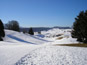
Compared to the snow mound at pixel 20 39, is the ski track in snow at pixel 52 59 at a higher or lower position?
higher

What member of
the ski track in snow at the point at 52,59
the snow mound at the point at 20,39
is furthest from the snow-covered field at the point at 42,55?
the snow mound at the point at 20,39

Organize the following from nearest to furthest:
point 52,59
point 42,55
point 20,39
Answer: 1. point 52,59
2. point 42,55
3. point 20,39

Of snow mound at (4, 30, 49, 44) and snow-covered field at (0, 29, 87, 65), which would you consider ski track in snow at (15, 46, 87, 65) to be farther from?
snow mound at (4, 30, 49, 44)

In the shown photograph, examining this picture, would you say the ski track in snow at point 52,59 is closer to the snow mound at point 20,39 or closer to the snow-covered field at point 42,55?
the snow-covered field at point 42,55

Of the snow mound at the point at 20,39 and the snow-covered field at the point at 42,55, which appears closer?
the snow-covered field at the point at 42,55

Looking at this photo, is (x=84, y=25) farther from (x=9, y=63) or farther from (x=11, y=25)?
(x=11, y=25)

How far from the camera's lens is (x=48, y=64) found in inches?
259

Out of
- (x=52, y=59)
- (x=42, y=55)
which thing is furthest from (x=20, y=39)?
(x=52, y=59)

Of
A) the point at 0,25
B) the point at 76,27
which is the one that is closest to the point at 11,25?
the point at 0,25

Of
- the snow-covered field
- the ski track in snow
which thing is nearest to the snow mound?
the snow-covered field

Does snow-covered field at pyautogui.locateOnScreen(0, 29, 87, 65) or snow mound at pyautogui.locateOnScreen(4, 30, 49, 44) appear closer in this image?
snow-covered field at pyautogui.locateOnScreen(0, 29, 87, 65)

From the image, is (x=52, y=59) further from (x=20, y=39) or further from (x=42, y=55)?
(x=20, y=39)

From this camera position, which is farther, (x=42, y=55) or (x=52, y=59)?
(x=42, y=55)

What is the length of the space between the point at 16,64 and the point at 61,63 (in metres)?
3.69
